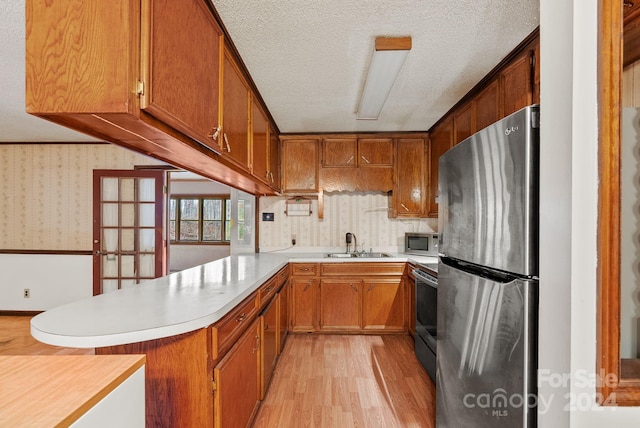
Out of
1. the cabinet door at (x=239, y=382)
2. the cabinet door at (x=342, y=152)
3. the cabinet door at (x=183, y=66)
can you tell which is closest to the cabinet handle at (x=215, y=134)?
the cabinet door at (x=183, y=66)

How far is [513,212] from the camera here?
3.67ft

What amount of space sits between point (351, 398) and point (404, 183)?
2419mm

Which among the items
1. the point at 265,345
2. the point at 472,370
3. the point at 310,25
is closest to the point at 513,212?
the point at 472,370

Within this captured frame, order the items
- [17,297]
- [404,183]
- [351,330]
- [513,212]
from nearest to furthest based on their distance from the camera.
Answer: [513,212], [351,330], [404,183], [17,297]

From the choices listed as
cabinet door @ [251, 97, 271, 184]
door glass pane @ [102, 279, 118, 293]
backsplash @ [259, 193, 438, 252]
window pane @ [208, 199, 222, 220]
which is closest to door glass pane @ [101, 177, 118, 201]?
door glass pane @ [102, 279, 118, 293]

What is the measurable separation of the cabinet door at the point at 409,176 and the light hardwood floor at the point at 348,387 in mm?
1495

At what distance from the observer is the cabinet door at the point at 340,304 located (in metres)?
3.51

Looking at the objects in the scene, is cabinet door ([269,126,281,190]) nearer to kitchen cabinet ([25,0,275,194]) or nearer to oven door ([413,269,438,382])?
oven door ([413,269,438,382])

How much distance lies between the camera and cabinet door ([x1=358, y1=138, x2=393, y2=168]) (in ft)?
12.5

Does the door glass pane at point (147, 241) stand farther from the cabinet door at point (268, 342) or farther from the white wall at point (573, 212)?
the white wall at point (573, 212)

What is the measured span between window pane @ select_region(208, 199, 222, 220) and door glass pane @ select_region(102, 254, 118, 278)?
3482mm

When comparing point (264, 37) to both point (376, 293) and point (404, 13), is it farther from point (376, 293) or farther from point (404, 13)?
point (376, 293)

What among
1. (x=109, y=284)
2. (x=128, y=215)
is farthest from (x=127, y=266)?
(x=128, y=215)

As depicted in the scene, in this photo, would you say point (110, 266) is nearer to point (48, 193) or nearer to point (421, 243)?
point (48, 193)
